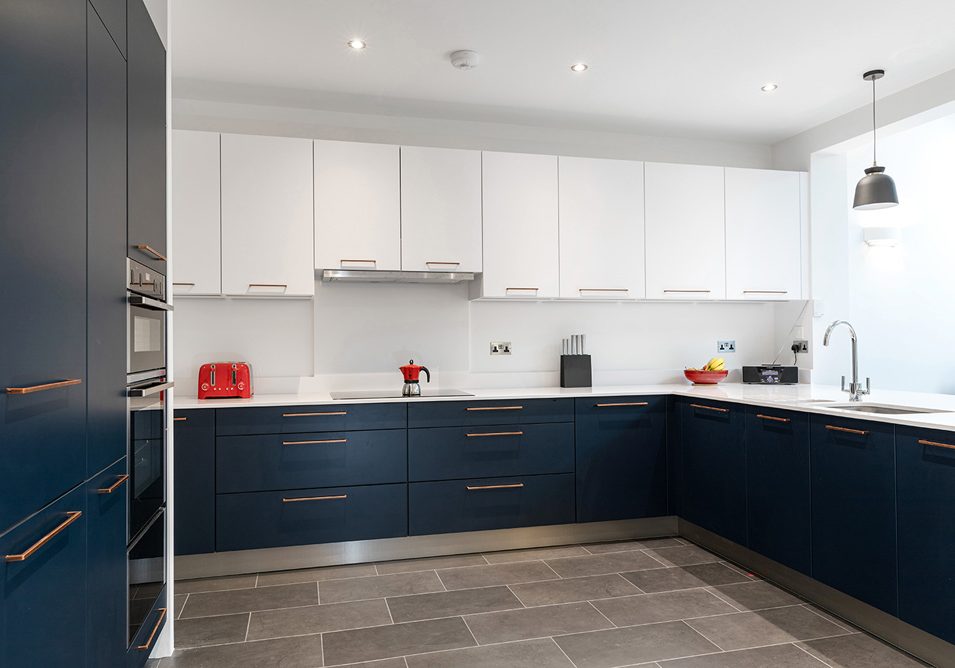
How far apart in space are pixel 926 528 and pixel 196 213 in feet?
11.5

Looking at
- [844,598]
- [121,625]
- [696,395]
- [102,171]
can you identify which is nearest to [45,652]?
[121,625]

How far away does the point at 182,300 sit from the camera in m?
3.94

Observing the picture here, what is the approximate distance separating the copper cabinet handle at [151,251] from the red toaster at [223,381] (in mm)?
1308

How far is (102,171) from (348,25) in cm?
171

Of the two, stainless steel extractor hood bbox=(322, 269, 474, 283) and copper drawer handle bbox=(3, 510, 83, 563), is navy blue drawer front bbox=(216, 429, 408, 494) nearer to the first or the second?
stainless steel extractor hood bbox=(322, 269, 474, 283)

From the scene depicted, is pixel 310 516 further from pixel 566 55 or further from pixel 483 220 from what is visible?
pixel 566 55

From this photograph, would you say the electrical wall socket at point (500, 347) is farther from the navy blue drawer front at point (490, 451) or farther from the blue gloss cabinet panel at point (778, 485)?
the blue gloss cabinet panel at point (778, 485)

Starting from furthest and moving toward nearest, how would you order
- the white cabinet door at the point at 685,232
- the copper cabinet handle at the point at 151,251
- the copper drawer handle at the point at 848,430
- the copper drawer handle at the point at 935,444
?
the white cabinet door at the point at 685,232 → the copper drawer handle at the point at 848,430 → the copper drawer handle at the point at 935,444 → the copper cabinet handle at the point at 151,251

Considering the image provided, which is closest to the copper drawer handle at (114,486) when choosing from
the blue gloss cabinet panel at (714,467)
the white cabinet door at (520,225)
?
the white cabinet door at (520,225)

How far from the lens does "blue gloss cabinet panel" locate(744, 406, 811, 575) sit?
3055 mm

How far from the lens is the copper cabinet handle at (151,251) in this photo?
84.4 inches

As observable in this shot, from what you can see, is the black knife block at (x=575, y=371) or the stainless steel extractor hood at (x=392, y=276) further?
the black knife block at (x=575, y=371)

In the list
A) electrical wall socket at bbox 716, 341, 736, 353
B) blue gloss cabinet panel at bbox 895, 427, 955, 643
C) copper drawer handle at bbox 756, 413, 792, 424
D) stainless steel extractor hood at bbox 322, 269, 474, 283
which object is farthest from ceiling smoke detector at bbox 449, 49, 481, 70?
electrical wall socket at bbox 716, 341, 736, 353

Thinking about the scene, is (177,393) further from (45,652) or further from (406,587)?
(45,652)
